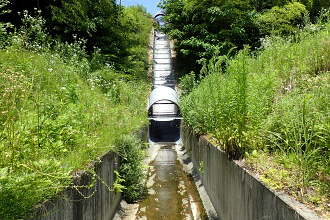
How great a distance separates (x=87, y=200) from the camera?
342cm

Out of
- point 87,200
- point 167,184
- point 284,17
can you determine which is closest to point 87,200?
point 87,200

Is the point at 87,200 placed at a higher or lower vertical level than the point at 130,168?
higher

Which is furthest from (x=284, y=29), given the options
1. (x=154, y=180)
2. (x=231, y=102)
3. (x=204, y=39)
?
(x=231, y=102)

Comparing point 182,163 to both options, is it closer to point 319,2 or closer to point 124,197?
point 124,197

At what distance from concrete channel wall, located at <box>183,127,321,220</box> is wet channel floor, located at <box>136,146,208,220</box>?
53cm

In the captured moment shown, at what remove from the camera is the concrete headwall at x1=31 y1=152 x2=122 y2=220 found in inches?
91.7

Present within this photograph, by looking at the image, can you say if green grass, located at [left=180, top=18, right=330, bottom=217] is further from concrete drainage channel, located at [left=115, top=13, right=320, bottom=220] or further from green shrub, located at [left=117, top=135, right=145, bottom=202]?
green shrub, located at [left=117, top=135, right=145, bottom=202]

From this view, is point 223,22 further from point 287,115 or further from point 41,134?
point 41,134

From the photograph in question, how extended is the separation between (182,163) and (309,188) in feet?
24.9

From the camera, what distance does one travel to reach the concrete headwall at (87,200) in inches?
91.7

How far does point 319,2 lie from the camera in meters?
18.2

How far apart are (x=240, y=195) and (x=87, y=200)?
205cm

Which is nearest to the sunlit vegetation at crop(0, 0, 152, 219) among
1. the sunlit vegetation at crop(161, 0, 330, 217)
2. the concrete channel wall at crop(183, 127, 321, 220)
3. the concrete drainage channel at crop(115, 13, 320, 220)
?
the concrete drainage channel at crop(115, 13, 320, 220)

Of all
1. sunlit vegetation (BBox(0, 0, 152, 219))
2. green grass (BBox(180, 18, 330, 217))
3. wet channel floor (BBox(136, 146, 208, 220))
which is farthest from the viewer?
wet channel floor (BBox(136, 146, 208, 220))
